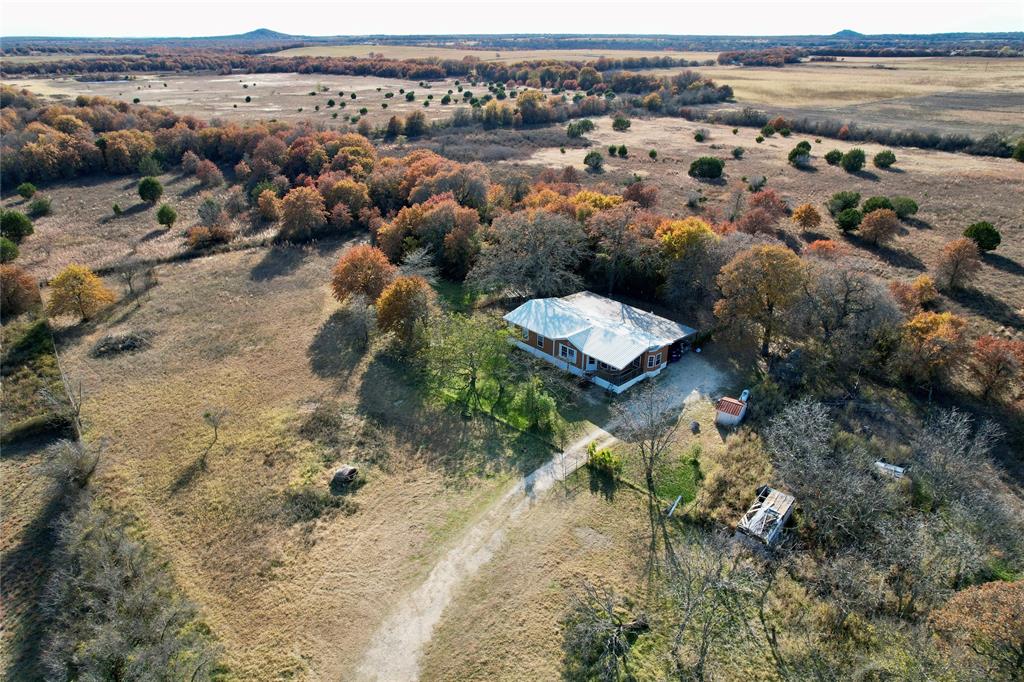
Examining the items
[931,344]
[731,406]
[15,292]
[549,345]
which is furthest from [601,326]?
[15,292]

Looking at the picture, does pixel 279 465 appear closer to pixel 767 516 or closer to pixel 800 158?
pixel 767 516

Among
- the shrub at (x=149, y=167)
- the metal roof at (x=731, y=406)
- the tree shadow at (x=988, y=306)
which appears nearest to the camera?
the metal roof at (x=731, y=406)

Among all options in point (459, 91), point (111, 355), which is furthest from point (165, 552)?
point (459, 91)

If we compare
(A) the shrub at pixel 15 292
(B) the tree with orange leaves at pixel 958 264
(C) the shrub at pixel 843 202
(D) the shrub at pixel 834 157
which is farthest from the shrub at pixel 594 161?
(A) the shrub at pixel 15 292

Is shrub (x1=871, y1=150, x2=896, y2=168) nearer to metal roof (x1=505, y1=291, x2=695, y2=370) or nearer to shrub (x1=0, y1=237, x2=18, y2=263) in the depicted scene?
metal roof (x1=505, y1=291, x2=695, y2=370)

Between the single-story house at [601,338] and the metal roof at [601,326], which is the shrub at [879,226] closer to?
the single-story house at [601,338]

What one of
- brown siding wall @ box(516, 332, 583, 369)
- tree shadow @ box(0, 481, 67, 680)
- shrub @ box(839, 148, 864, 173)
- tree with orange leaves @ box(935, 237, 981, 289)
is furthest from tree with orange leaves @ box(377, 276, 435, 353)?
shrub @ box(839, 148, 864, 173)

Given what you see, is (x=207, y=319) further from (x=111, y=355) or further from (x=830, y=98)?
(x=830, y=98)
